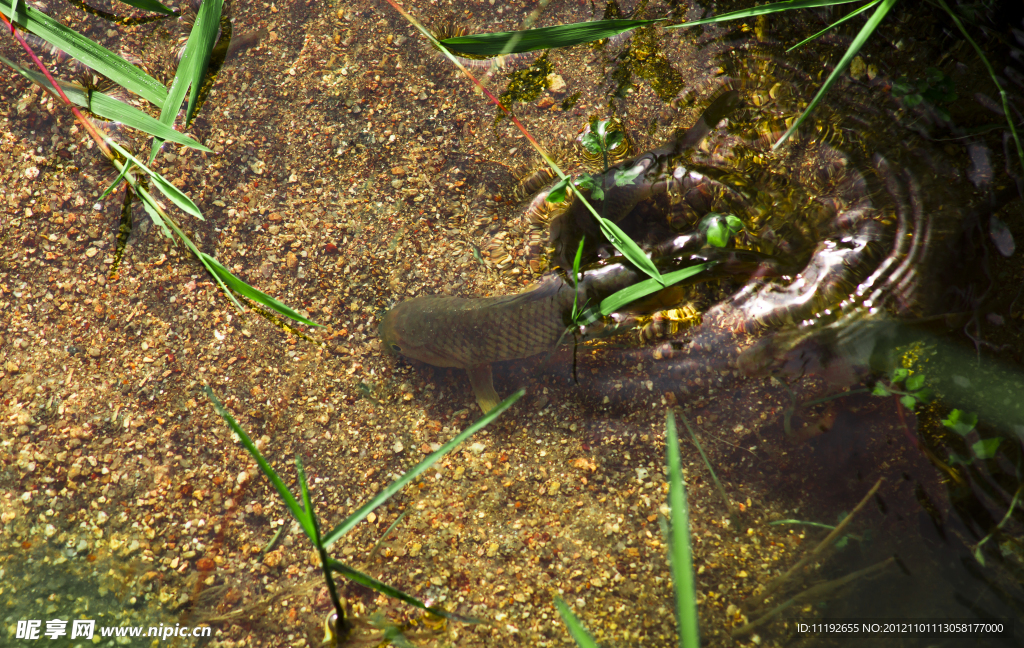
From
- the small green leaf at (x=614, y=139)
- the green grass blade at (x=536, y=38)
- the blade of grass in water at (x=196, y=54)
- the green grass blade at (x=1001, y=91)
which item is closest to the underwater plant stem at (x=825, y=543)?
the green grass blade at (x=1001, y=91)

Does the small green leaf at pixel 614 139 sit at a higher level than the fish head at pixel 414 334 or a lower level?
higher

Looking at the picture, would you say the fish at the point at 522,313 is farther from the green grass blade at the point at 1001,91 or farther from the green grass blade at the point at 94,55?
the green grass blade at the point at 94,55

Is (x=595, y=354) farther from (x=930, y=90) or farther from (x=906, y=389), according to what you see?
(x=930, y=90)

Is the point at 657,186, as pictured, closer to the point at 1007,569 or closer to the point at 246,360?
the point at 1007,569

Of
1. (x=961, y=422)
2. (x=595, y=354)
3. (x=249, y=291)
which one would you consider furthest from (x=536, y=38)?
(x=961, y=422)

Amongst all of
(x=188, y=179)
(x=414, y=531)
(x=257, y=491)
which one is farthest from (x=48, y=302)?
(x=414, y=531)

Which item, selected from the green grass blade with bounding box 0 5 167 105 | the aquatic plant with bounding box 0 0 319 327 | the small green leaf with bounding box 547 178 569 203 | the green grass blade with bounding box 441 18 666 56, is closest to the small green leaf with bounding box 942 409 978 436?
the small green leaf with bounding box 547 178 569 203
